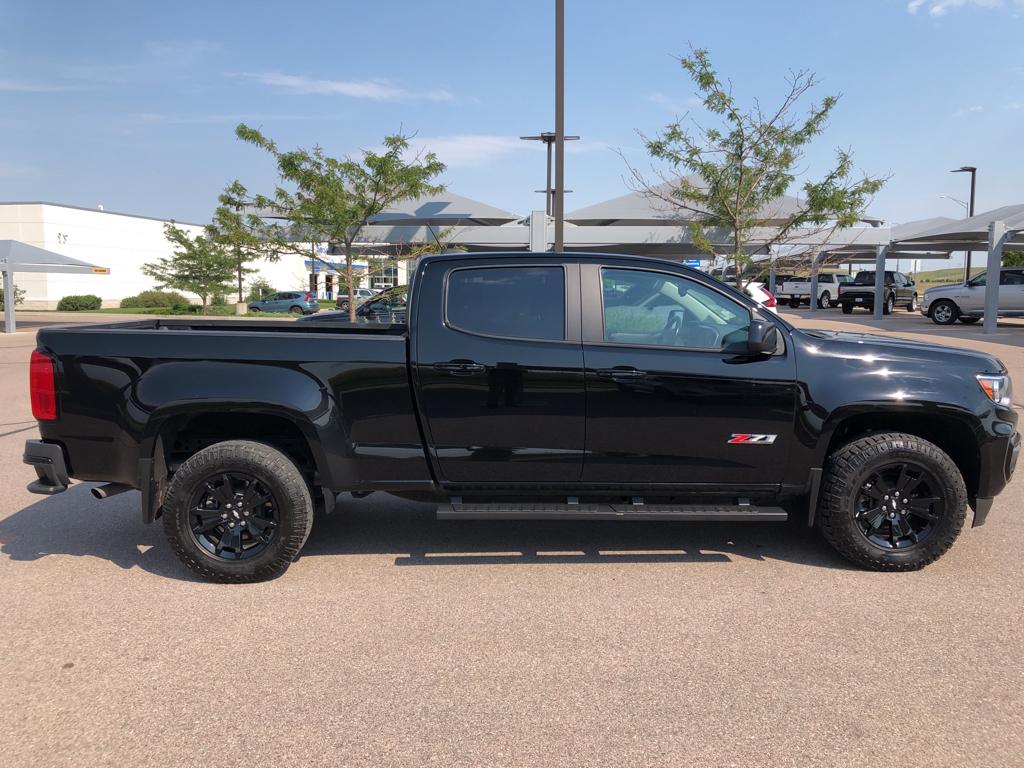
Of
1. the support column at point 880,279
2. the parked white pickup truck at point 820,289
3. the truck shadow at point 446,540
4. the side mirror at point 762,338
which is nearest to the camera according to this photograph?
the side mirror at point 762,338

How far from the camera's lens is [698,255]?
78.2 ft

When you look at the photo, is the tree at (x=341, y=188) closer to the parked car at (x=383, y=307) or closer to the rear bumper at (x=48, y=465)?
the parked car at (x=383, y=307)

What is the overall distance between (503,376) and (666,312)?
106 cm

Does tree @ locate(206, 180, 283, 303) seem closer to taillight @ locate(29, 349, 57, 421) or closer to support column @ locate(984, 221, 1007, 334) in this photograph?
taillight @ locate(29, 349, 57, 421)

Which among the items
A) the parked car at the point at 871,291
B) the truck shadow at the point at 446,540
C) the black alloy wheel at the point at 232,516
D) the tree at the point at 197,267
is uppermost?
the tree at the point at 197,267

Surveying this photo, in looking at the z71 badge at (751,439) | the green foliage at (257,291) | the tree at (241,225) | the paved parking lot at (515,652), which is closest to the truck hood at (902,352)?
the z71 badge at (751,439)

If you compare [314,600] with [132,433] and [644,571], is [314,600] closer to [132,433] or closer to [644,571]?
[132,433]

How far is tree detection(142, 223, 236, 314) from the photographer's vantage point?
3944 centimetres

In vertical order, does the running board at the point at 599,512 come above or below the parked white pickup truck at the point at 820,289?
below

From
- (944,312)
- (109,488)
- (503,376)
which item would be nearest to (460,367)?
(503,376)

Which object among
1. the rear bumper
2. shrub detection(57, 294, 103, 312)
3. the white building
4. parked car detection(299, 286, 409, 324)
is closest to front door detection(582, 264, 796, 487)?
the rear bumper

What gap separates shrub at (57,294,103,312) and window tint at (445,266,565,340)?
4749cm

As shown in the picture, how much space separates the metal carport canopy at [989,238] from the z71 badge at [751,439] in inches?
834

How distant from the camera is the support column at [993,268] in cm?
2195
